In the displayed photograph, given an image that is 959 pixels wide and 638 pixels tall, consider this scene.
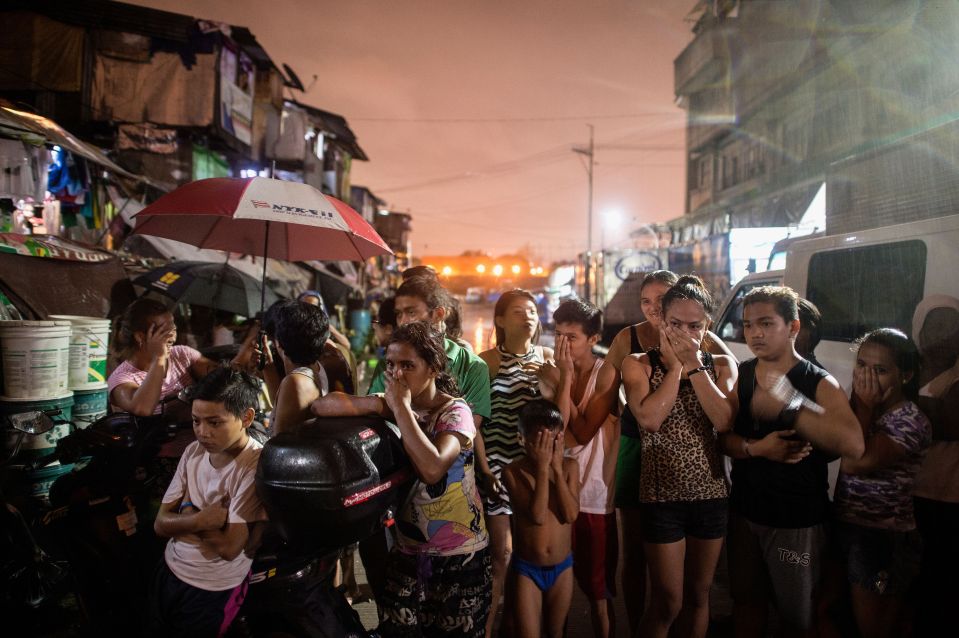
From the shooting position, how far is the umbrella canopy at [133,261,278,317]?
23.0ft

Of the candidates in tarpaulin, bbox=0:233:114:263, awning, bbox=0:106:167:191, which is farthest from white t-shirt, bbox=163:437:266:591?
awning, bbox=0:106:167:191

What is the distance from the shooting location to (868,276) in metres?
3.76

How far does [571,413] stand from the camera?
285cm

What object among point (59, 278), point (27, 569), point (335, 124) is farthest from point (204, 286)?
point (335, 124)

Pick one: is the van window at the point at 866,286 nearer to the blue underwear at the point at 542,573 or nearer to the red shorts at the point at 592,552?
the red shorts at the point at 592,552

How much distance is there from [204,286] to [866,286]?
7.12 metres

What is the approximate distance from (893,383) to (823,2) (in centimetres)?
2032

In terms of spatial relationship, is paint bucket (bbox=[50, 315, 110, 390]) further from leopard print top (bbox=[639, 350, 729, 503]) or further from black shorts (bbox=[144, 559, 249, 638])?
leopard print top (bbox=[639, 350, 729, 503])

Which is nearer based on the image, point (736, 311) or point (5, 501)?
point (5, 501)

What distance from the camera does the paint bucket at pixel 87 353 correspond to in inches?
184

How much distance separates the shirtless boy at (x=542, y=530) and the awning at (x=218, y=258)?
22.8 feet

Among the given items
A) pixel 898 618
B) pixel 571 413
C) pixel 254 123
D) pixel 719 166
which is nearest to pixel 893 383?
pixel 898 618

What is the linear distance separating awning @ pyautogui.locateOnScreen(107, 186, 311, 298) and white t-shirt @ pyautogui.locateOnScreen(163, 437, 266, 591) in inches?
258

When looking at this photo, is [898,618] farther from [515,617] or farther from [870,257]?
[870,257]
